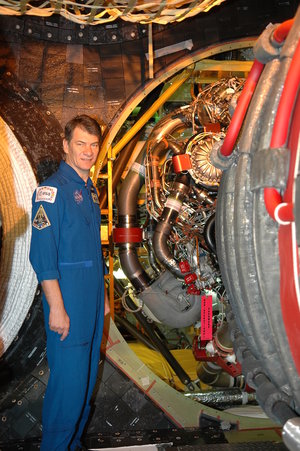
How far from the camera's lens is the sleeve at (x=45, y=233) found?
7.96 feet

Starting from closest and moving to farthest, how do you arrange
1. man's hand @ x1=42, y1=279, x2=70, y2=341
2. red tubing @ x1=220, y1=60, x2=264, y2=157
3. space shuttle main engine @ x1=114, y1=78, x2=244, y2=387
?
1. red tubing @ x1=220, y1=60, x2=264, y2=157
2. man's hand @ x1=42, y1=279, x2=70, y2=341
3. space shuttle main engine @ x1=114, y1=78, x2=244, y2=387

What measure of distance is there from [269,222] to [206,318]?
6.75 feet

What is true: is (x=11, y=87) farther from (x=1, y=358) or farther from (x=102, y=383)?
(x=102, y=383)

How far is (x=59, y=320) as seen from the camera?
243cm

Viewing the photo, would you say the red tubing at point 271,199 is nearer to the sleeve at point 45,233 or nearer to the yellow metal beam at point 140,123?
the sleeve at point 45,233

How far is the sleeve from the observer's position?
2426 millimetres

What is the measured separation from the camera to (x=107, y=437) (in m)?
2.83

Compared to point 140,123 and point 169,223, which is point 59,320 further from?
point 140,123

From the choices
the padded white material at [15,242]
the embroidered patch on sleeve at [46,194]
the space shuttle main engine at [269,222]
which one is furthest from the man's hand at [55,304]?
the space shuttle main engine at [269,222]

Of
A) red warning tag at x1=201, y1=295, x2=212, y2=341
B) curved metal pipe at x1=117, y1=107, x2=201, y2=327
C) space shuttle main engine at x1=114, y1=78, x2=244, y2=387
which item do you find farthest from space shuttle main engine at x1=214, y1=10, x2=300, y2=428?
curved metal pipe at x1=117, y1=107, x2=201, y2=327

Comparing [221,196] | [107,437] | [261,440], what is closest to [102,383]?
[107,437]

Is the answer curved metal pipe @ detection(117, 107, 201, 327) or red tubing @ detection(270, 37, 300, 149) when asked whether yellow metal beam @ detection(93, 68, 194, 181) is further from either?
red tubing @ detection(270, 37, 300, 149)

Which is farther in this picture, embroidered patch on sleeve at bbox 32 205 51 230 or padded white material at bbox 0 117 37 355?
padded white material at bbox 0 117 37 355

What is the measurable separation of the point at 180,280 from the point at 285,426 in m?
2.32
